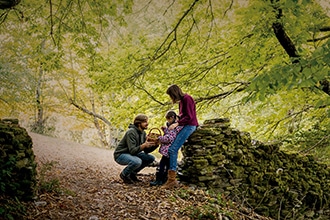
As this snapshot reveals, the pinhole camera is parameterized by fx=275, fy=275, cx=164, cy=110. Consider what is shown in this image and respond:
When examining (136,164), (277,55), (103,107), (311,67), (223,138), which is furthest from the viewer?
(103,107)

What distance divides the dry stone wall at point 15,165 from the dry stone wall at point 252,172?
2.53 m

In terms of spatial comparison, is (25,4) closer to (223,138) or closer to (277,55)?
(223,138)

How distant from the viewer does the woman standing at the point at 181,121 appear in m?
4.20

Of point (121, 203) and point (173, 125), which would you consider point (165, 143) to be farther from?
point (121, 203)

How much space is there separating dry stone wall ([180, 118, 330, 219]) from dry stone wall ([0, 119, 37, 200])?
8.30 ft

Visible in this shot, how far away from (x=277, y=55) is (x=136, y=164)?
3651 millimetres

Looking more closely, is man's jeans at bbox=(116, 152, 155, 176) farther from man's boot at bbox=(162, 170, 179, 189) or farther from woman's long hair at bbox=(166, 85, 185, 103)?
woman's long hair at bbox=(166, 85, 185, 103)

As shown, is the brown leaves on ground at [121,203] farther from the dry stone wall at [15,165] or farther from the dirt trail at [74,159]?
the dirt trail at [74,159]

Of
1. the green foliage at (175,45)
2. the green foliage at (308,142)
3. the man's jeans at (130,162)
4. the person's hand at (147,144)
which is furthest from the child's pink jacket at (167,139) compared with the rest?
the green foliage at (308,142)

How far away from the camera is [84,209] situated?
3316mm

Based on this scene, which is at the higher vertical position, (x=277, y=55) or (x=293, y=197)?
(x=277, y=55)

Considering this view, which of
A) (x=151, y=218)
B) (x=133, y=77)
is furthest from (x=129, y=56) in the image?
(x=151, y=218)

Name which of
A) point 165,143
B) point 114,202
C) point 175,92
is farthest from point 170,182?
point 175,92

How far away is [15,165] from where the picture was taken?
3.02m
